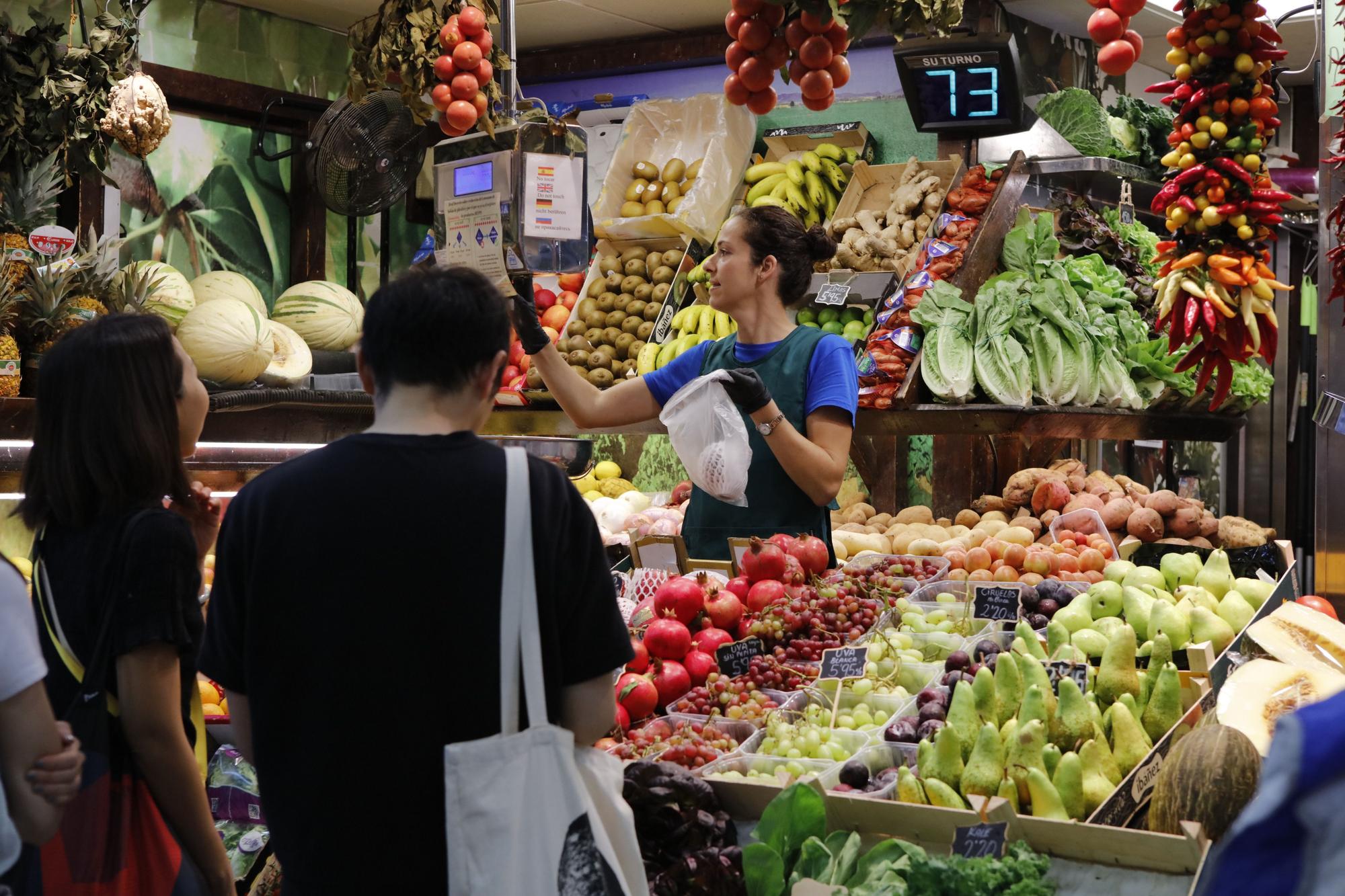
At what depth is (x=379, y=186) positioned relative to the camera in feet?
23.0

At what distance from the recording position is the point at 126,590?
76.7 inches

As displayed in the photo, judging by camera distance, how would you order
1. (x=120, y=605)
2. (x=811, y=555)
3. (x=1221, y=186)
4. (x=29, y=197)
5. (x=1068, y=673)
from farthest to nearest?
(x=29, y=197), (x=1221, y=186), (x=811, y=555), (x=1068, y=673), (x=120, y=605)

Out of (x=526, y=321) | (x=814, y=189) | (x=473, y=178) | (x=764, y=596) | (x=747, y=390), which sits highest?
(x=814, y=189)

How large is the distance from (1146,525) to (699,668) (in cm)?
264

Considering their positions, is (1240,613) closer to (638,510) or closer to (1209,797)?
(1209,797)

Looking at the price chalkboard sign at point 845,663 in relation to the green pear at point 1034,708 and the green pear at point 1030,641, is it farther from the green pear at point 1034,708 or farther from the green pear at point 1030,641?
the green pear at point 1034,708

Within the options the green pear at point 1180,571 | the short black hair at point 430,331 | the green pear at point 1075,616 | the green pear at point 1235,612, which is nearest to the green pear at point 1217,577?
the green pear at point 1180,571

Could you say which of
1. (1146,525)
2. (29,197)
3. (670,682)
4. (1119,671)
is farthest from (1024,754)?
(29,197)

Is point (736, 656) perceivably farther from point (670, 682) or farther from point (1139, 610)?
point (1139, 610)

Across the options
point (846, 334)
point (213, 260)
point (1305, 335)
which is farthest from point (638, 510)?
point (1305, 335)

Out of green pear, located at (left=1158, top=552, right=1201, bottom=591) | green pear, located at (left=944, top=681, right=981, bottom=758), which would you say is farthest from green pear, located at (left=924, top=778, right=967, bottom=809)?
green pear, located at (left=1158, top=552, right=1201, bottom=591)

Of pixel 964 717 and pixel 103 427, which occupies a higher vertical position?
pixel 103 427

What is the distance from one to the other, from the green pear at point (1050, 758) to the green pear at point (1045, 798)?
0.25 feet

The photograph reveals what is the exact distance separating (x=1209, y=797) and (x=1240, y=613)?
133cm
